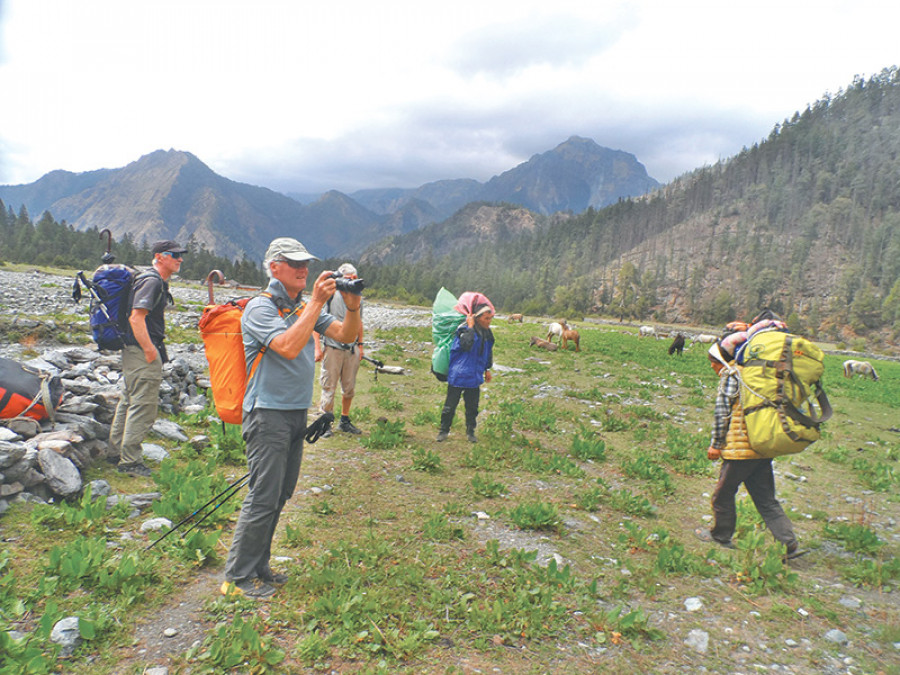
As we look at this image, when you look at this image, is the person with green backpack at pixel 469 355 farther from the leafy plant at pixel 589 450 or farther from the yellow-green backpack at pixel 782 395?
the yellow-green backpack at pixel 782 395

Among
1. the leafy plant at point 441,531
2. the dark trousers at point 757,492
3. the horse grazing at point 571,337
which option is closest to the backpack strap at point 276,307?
the leafy plant at point 441,531

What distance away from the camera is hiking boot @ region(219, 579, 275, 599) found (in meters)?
4.23

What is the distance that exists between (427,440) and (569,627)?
19.3ft

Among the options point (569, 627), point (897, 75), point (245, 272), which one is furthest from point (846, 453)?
point (897, 75)

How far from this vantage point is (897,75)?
16788 centimetres

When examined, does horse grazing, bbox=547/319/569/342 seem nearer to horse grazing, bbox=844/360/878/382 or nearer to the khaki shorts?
horse grazing, bbox=844/360/878/382

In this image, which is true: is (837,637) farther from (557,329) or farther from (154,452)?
(557,329)

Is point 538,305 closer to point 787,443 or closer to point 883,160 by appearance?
point 787,443

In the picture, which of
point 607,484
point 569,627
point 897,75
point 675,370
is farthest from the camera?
point 897,75

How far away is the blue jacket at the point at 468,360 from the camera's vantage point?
A: 30.6 ft

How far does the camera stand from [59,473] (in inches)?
226

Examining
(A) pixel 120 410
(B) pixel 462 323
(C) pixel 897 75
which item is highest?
(C) pixel 897 75

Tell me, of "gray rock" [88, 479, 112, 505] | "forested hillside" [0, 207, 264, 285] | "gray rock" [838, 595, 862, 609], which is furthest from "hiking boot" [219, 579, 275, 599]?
"forested hillside" [0, 207, 264, 285]

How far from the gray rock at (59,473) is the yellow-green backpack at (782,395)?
855cm
